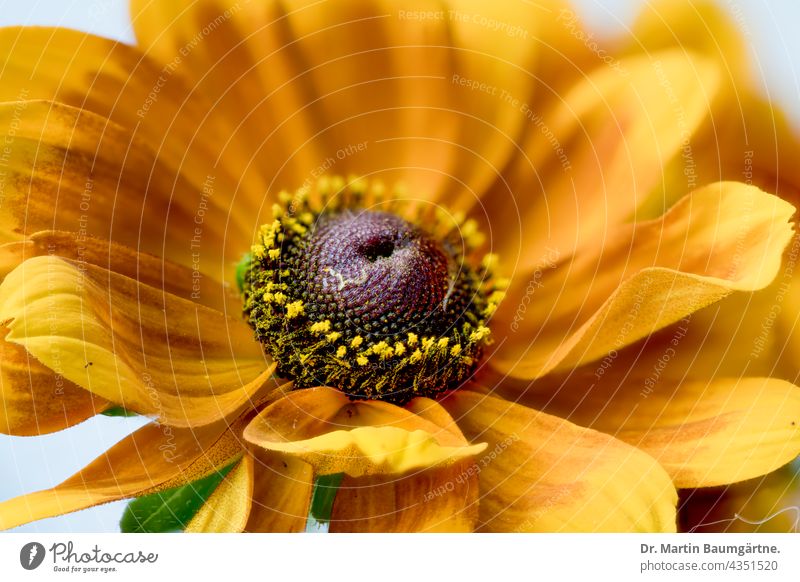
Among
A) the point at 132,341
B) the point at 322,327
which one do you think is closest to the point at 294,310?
the point at 322,327

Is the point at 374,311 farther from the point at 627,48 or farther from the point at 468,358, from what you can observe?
the point at 627,48

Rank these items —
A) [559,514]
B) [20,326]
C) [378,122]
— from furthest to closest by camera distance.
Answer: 1. [378,122]
2. [559,514]
3. [20,326]

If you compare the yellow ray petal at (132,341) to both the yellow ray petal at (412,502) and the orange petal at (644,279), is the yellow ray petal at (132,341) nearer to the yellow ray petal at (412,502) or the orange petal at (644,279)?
the yellow ray petal at (412,502)

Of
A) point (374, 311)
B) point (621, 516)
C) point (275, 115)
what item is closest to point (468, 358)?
point (374, 311)

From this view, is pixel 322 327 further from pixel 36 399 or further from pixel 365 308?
pixel 36 399
